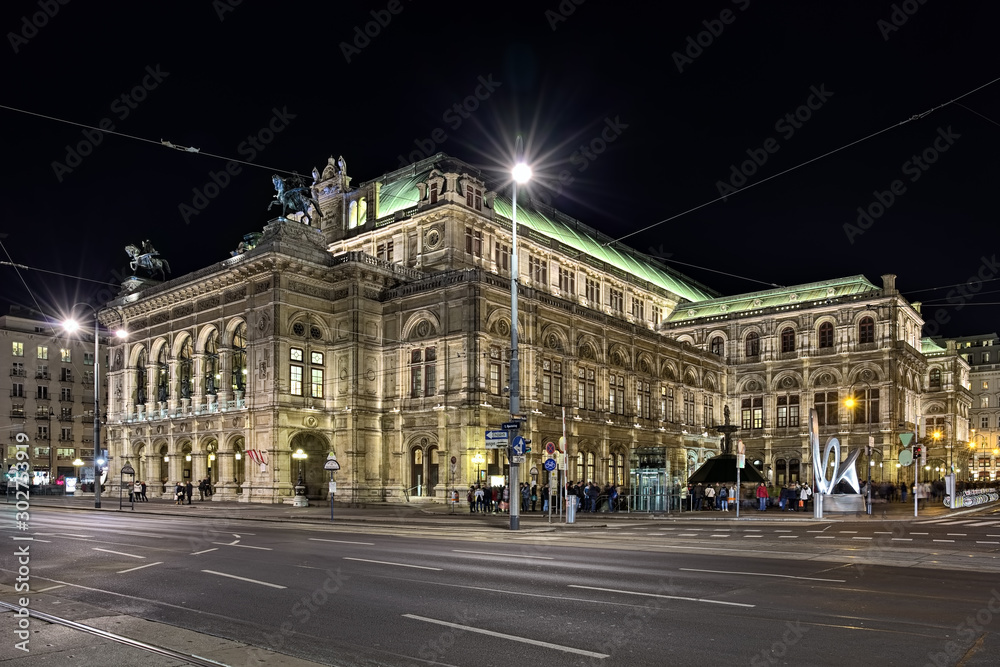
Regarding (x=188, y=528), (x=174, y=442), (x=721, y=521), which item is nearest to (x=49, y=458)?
(x=174, y=442)

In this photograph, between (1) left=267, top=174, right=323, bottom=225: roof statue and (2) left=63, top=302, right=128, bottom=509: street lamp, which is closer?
(2) left=63, top=302, right=128, bottom=509: street lamp

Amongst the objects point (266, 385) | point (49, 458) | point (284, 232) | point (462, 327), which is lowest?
point (49, 458)

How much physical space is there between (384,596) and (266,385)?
42059mm

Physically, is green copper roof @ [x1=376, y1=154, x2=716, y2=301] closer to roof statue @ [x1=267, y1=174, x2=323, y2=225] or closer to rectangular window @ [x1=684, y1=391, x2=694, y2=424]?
roof statue @ [x1=267, y1=174, x2=323, y2=225]

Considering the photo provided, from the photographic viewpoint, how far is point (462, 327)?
53.4 metres

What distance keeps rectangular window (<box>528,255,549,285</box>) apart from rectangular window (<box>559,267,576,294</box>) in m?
2.37

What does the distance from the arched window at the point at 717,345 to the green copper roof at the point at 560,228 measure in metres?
7.59

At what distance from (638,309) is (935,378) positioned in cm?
5135

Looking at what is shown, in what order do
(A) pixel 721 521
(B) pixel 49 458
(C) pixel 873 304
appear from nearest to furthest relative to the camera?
1. (A) pixel 721 521
2. (C) pixel 873 304
3. (B) pixel 49 458

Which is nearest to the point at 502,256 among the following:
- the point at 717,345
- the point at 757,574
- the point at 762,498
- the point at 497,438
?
the point at 762,498

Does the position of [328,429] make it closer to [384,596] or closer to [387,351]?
[387,351]

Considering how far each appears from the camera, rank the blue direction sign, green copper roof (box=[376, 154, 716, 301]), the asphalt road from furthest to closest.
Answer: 1. green copper roof (box=[376, 154, 716, 301])
2. the blue direction sign
3. the asphalt road

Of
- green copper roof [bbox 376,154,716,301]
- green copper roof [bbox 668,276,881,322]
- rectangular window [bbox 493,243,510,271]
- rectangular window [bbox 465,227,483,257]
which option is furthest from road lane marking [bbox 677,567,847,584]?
green copper roof [bbox 668,276,881,322]

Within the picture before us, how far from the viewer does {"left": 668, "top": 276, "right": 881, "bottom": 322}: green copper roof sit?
8688 cm
